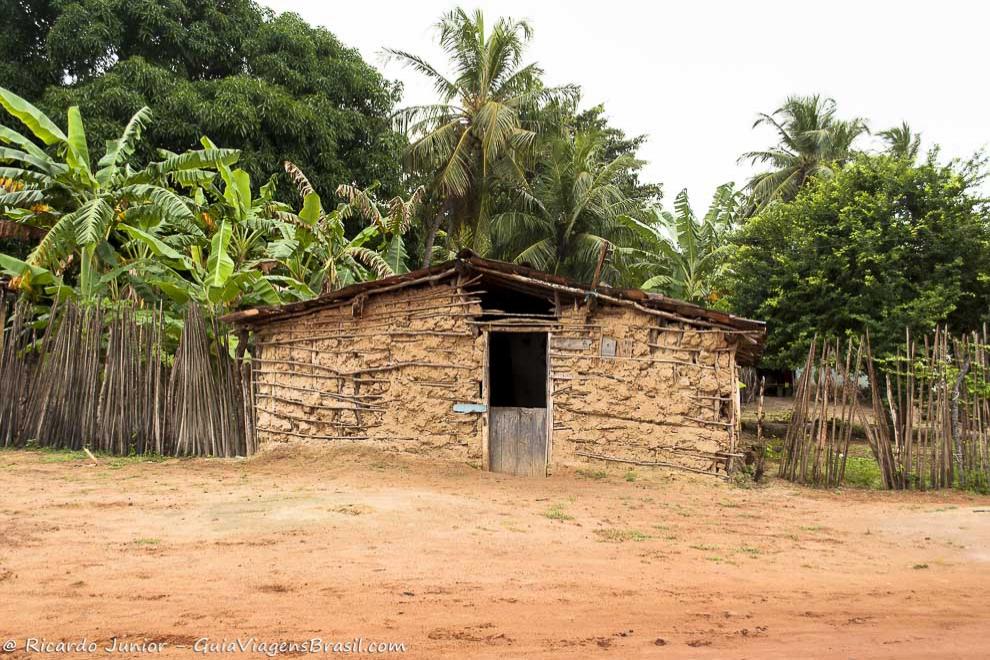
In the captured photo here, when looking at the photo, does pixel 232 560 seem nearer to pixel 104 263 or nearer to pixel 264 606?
pixel 264 606

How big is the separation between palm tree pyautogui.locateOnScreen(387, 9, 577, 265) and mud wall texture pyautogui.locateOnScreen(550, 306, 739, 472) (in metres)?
11.5

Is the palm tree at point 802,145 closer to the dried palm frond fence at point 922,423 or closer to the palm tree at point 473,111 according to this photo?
the palm tree at point 473,111

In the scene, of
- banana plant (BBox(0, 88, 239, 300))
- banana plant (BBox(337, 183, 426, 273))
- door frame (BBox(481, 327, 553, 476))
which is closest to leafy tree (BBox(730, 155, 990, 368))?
door frame (BBox(481, 327, 553, 476))

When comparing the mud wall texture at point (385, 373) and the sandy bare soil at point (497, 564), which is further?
the mud wall texture at point (385, 373)

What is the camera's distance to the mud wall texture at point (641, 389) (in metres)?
9.48

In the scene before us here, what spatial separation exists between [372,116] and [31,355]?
1172 cm

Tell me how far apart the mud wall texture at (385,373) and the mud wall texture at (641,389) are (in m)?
1.14

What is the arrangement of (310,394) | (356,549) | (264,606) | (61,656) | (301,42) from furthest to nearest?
(301,42) < (310,394) < (356,549) < (264,606) < (61,656)

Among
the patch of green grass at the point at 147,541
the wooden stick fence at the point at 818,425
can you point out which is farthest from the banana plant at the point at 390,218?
the patch of green grass at the point at 147,541

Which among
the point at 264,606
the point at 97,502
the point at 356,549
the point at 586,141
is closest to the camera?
the point at 264,606

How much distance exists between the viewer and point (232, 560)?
5551 mm

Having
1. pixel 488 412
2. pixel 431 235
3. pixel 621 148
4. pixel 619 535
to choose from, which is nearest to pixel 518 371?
pixel 488 412

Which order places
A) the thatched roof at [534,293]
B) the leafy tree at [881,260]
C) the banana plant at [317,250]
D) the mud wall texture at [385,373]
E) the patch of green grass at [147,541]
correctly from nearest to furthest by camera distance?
the patch of green grass at [147,541], the thatched roof at [534,293], the mud wall texture at [385,373], the banana plant at [317,250], the leafy tree at [881,260]

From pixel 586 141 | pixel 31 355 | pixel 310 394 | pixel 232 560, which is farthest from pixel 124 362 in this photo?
pixel 586 141
